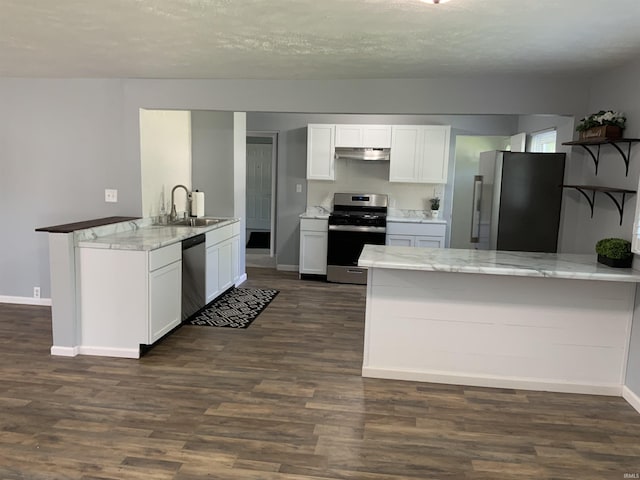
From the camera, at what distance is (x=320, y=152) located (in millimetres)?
6555

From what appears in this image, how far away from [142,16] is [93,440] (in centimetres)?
230

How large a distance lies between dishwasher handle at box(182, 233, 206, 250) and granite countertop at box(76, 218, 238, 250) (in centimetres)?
4

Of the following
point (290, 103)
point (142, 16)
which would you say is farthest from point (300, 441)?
point (290, 103)

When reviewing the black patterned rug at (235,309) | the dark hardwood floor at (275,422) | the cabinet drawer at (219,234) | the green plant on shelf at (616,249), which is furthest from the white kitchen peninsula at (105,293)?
the green plant on shelf at (616,249)

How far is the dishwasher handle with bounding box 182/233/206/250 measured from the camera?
4202 millimetres

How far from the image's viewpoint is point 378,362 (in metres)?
3.38

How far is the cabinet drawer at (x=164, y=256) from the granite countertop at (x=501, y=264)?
161 cm

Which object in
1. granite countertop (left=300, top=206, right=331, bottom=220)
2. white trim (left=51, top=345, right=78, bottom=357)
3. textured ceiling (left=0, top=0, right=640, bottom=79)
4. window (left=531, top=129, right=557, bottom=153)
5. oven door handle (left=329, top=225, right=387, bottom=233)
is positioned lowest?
white trim (left=51, top=345, right=78, bottom=357)

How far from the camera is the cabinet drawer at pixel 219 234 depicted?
15.8ft

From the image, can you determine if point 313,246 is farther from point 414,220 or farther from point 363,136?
point 363,136

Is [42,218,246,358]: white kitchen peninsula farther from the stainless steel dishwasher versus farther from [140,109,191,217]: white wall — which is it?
[140,109,191,217]: white wall

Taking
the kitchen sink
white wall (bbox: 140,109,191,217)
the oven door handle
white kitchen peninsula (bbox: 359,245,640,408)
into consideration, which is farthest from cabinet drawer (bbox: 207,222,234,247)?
white kitchen peninsula (bbox: 359,245,640,408)

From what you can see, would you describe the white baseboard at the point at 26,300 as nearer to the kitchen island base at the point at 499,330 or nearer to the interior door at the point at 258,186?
the kitchen island base at the point at 499,330

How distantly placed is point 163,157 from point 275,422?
10.7 ft
